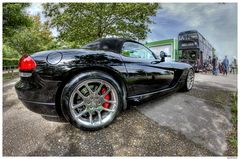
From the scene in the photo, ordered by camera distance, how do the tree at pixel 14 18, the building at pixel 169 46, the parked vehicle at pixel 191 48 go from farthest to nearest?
1. the building at pixel 169 46
2. the parked vehicle at pixel 191 48
3. the tree at pixel 14 18

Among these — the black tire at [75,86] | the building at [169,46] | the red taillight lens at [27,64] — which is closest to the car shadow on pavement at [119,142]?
the black tire at [75,86]

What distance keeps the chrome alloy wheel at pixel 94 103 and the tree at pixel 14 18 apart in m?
11.3

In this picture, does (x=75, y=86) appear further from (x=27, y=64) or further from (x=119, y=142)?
(x=119, y=142)

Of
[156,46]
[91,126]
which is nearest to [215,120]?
[91,126]

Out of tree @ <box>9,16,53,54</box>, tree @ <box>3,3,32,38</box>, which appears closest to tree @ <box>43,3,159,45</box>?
tree @ <box>3,3,32,38</box>

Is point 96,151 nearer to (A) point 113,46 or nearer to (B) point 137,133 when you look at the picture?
(B) point 137,133

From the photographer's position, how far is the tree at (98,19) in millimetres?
11016

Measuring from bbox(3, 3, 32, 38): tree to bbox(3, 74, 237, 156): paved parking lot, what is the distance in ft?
34.2

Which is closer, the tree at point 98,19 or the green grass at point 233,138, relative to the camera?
the green grass at point 233,138

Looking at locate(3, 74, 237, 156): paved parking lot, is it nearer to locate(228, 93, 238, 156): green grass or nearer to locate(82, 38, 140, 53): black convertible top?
locate(228, 93, 238, 156): green grass

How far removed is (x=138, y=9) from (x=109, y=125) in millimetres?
10430

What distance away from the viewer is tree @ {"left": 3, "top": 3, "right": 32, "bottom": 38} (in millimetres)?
10955

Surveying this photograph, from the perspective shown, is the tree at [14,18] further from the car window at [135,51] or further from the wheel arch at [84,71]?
the wheel arch at [84,71]

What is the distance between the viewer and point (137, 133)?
2377 mm
